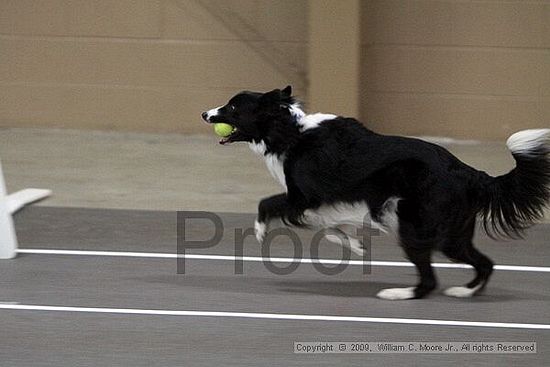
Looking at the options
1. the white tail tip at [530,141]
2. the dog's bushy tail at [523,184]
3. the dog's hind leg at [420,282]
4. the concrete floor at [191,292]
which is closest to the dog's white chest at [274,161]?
the concrete floor at [191,292]

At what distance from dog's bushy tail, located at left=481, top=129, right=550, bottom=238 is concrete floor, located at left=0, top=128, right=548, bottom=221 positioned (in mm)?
3368

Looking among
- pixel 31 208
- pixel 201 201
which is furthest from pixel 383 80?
pixel 31 208

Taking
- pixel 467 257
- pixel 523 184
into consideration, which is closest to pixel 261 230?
pixel 467 257

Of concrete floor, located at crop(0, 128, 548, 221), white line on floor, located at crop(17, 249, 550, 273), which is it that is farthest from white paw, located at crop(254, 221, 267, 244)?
concrete floor, located at crop(0, 128, 548, 221)

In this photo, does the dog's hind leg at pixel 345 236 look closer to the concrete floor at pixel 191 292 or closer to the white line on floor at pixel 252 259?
the concrete floor at pixel 191 292

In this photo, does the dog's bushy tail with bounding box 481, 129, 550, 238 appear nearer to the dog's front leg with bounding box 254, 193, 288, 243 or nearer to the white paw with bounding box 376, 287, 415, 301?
the white paw with bounding box 376, 287, 415, 301

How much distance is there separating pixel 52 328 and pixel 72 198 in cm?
397

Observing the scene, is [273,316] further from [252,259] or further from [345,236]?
[252,259]

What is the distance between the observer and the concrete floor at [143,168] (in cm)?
969

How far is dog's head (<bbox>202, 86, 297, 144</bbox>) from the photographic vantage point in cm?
645

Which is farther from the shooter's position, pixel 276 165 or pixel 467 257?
pixel 276 165

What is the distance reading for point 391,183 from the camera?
6.24 meters

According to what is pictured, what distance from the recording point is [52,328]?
5.79 m

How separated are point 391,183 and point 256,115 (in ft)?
3.01
